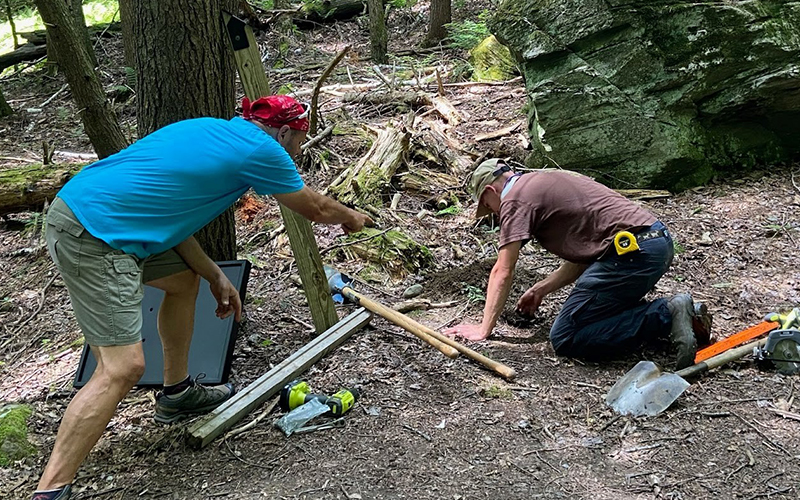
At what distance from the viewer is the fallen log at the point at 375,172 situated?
6.67m

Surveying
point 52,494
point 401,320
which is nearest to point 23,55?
point 401,320

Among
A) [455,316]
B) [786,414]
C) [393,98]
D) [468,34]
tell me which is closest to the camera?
[786,414]

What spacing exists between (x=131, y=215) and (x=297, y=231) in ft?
4.89

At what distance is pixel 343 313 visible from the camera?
487cm

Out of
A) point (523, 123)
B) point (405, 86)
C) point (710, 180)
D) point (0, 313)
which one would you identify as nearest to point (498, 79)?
point (405, 86)

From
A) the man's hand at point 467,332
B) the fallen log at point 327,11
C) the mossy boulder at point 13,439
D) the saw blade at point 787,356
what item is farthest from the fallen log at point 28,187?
the fallen log at point 327,11

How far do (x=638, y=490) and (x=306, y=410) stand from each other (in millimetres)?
1772

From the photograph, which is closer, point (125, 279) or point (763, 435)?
point (125, 279)

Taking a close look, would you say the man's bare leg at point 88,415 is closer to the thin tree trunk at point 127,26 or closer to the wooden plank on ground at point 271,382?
the wooden plank on ground at point 271,382

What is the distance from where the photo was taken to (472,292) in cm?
524

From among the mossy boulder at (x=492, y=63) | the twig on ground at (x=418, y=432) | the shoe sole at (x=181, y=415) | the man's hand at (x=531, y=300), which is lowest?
the man's hand at (x=531, y=300)

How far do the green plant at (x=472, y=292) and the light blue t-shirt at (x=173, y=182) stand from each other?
2410 millimetres

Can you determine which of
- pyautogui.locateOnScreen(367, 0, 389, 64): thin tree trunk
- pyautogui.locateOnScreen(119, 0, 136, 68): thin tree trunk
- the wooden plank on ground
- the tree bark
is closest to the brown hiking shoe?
the wooden plank on ground

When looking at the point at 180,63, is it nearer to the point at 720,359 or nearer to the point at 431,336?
the point at 431,336
